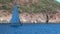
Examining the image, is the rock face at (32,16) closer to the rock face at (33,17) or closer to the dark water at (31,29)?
the rock face at (33,17)

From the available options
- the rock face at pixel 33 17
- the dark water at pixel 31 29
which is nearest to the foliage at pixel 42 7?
the rock face at pixel 33 17

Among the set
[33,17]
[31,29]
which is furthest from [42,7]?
[31,29]

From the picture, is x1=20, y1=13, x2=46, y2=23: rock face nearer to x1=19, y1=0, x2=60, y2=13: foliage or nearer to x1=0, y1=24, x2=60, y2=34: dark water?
x1=19, y1=0, x2=60, y2=13: foliage

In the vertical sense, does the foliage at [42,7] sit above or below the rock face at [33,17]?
above

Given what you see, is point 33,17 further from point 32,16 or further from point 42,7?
point 42,7

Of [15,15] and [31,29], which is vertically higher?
[15,15]

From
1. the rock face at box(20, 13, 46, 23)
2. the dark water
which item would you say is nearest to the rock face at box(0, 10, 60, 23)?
the rock face at box(20, 13, 46, 23)

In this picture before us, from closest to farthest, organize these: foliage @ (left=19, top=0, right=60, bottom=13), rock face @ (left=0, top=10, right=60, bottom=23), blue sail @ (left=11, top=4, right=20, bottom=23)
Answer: blue sail @ (left=11, top=4, right=20, bottom=23), rock face @ (left=0, top=10, right=60, bottom=23), foliage @ (left=19, top=0, right=60, bottom=13)

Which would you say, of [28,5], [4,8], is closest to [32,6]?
[28,5]

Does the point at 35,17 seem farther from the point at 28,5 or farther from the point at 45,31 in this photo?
the point at 45,31
